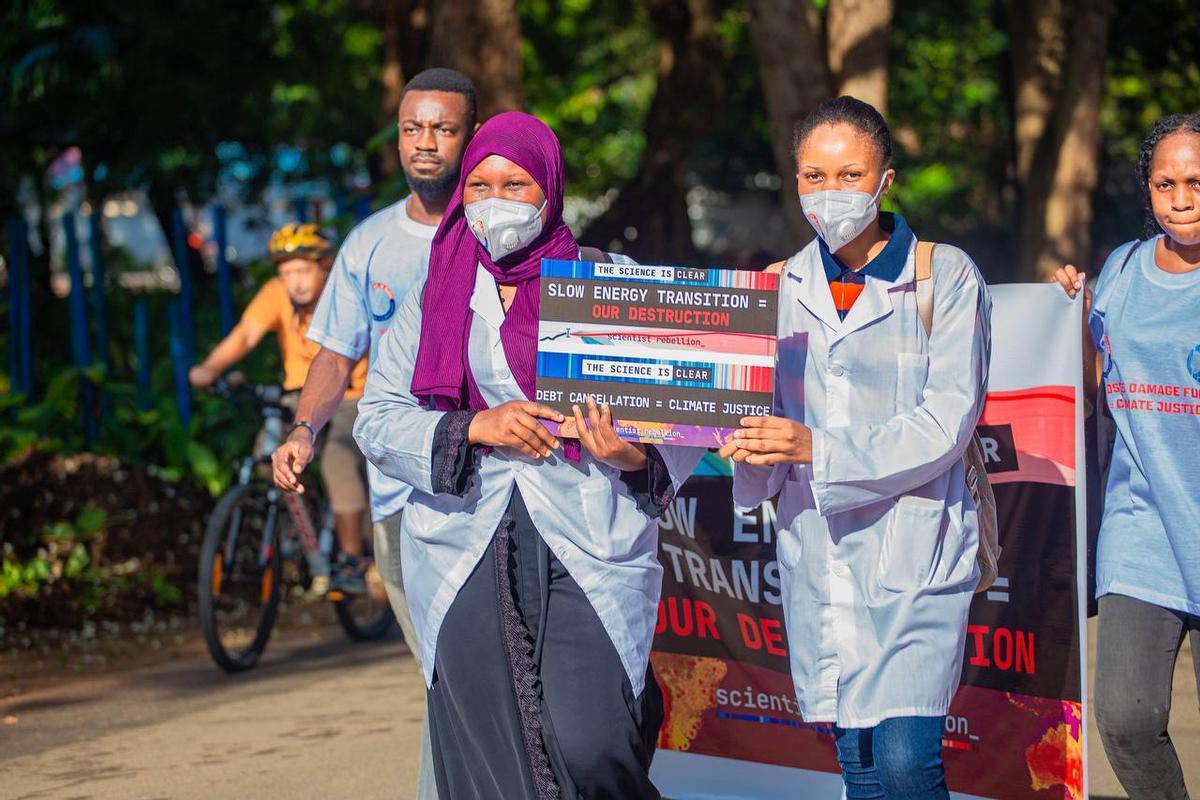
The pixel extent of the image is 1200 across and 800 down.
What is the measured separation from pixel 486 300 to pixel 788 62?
617cm

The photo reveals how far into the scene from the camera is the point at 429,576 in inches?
148

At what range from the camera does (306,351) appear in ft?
25.3

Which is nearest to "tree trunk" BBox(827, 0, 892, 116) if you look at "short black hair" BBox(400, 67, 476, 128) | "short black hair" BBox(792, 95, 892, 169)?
"short black hair" BBox(400, 67, 476, 128)

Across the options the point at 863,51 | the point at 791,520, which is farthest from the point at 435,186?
the point at 863,51

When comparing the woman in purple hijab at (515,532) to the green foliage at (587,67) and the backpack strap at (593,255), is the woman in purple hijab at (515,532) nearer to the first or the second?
the backpack strap at (593,255)

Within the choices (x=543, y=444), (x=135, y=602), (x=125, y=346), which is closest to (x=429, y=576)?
(x=543, y=444)

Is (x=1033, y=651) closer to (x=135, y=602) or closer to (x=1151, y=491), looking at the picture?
(x=1151, y=491)

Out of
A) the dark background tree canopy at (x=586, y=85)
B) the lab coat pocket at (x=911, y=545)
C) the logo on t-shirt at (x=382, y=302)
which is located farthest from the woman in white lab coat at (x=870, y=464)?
the dark background tree canopy at (x=586, y=85)

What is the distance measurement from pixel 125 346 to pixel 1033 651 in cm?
971

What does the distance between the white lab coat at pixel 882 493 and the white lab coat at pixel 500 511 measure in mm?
314

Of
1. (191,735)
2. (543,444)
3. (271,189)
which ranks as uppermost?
(271,189)

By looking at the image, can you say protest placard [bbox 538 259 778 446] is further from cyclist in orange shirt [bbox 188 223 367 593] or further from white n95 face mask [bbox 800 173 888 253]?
cyclist in orange shirt [bbox 188 223 367 593]

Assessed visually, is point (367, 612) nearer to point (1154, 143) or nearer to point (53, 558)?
point (53, 558)

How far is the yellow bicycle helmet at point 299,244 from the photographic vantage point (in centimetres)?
745
